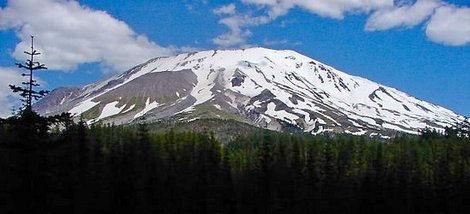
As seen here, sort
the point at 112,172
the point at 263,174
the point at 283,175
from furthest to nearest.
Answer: the point at 283,175 → the point at 263,174 → the point at 112,172

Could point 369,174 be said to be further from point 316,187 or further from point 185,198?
point 185,198

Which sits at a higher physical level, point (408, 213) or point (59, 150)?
point (59, 150)

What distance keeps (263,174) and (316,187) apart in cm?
1799

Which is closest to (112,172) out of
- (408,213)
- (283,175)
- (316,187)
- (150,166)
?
(150,166)

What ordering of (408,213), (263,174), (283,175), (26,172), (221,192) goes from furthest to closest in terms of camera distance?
(408,213)
(283,175)
(221,192)
(263,174)
(26,172)

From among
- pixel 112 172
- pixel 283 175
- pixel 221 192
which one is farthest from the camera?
pixel 283 175

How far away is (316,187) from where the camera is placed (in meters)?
84.7

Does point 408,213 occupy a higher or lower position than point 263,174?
lower

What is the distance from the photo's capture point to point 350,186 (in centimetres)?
9019

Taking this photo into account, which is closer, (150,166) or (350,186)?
(150,166)

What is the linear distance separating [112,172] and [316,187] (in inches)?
1254

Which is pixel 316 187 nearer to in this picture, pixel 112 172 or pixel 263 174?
pixel 263 174

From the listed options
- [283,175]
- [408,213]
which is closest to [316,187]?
[283,175]

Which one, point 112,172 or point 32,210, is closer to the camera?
point 32,210
